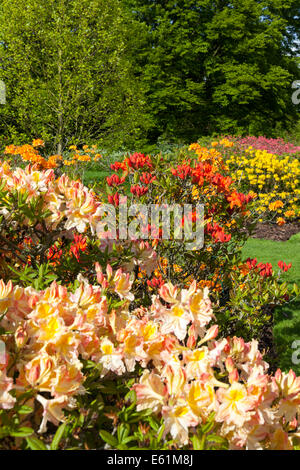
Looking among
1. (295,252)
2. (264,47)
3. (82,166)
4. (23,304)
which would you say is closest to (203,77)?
(264,47)

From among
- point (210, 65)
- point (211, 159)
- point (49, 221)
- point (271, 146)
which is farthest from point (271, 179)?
point (210, 65)

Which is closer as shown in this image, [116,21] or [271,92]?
[116,21]

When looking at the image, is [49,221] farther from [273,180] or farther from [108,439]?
[273,180]

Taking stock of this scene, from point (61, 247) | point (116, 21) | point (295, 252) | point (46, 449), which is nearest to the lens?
point (46, 449)

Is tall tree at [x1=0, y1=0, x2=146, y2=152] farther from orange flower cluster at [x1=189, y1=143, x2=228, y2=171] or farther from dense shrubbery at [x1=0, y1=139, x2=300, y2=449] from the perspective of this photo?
dense shrubbery at [x1=0, y1=139, x2=300, y2=449]

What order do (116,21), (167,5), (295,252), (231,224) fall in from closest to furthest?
(231,224) → (295,252) → (116,21) → (167,5)

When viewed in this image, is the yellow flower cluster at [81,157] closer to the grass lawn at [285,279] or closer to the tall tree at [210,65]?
the grass lawn at [285,279]

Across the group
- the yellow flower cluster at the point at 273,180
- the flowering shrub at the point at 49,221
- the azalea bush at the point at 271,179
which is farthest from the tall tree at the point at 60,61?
the flowering shrub at the point at 49,221

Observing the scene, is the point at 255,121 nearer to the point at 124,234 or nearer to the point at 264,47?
the point at 264,47

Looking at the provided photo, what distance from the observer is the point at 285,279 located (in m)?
6.11

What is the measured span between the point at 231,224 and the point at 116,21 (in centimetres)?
1081

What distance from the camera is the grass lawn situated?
3.98 m

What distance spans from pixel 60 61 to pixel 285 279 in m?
9.05
